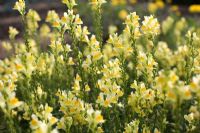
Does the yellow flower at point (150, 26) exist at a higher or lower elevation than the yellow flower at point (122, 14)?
lower

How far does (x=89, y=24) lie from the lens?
1000 centimetres

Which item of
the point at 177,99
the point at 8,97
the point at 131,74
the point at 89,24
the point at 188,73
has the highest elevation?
the point at 89,24

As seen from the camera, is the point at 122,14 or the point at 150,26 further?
the point at 122,14

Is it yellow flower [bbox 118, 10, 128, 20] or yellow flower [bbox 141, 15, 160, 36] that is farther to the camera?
yellow flower [bbox 118, 10, 128, 20]

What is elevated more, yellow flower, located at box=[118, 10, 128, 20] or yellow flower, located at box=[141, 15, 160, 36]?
yellow flower, located at box=[118, 10, 128, 20]

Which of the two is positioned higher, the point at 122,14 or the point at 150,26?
the point at 122,14

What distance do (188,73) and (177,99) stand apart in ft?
4.49

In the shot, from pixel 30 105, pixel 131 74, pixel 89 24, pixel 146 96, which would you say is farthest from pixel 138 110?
pixel 89 24

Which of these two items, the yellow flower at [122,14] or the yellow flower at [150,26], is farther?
the yellow flower at [122,14]

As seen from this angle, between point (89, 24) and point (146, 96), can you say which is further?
point (89, 24)

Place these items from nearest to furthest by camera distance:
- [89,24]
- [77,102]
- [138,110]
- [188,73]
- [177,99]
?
[177,99]
[77,102]
[138,110]
[188,73]
[89,24]

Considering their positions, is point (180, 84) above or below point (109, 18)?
below

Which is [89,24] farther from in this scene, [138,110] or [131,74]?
[138,110]

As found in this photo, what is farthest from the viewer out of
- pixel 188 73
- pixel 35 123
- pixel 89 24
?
pixel 89 24
